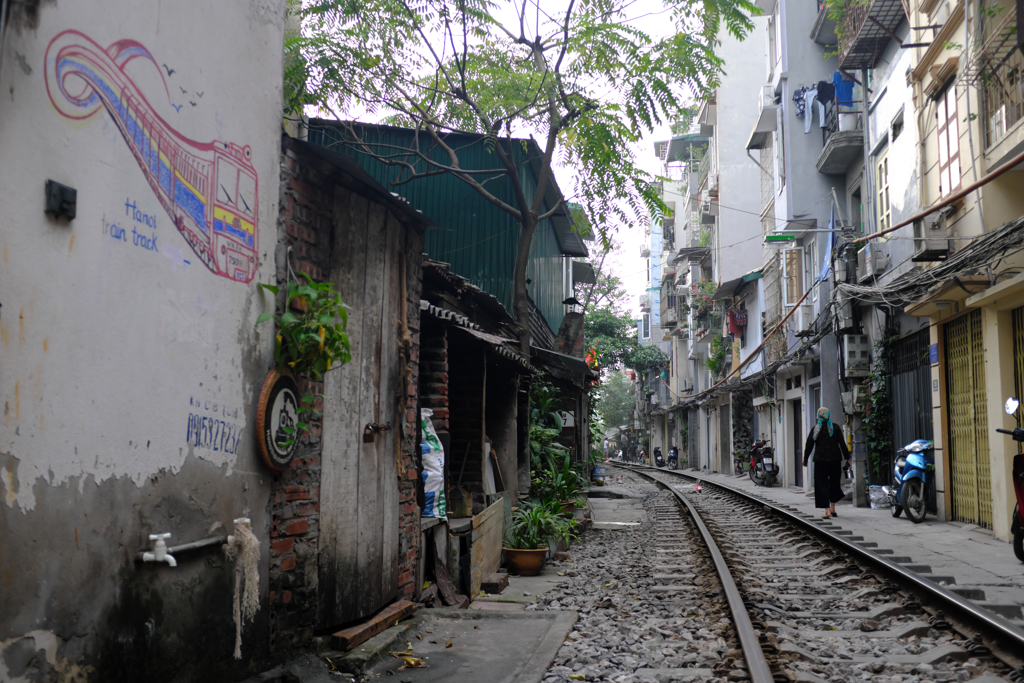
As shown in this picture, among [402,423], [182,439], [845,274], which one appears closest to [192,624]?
[182,439]

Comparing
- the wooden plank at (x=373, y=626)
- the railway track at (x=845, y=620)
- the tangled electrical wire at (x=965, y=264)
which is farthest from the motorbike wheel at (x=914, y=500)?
the wooden plank at (x=373, y=626)

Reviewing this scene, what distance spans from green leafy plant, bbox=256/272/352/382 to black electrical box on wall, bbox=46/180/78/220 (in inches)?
56.9

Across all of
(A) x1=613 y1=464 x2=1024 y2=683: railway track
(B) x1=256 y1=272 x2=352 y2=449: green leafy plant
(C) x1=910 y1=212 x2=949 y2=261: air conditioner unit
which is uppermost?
(C) x1=910 y1=212 x2=949 y2=261: air conditioner unit

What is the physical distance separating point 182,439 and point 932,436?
12.8m

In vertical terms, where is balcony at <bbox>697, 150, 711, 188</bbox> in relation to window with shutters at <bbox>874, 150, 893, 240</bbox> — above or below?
above

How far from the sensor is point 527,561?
8.86 meters

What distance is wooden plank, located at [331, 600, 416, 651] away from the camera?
4.87m

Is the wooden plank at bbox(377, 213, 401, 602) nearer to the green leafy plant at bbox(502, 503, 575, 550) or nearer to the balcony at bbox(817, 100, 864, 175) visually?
the green leafy plant at bbox(502, 503, 575, 550)

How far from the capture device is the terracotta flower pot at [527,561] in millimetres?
8859

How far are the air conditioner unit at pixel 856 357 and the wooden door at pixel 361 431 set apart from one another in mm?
12139

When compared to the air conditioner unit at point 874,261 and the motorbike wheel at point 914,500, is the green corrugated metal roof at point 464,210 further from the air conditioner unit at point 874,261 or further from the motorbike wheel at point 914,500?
the motorbike wheel at point 914,500

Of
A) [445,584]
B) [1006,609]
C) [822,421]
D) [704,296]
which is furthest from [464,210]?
[704,296]

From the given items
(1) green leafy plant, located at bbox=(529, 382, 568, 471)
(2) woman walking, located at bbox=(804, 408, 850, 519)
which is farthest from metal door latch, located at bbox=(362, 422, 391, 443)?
(2) woman walking, located at bbox=(804, 408, 850, 519)

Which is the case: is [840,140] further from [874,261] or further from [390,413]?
[390,413]
